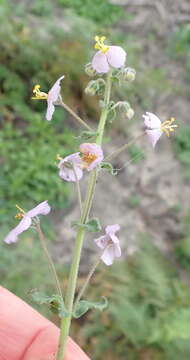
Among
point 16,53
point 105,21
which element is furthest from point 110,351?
point 105,21

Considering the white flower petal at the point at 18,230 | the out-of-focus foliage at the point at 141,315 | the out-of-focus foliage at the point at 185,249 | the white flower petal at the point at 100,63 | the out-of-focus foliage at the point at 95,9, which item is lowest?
the white flower petal at the point at 18,230

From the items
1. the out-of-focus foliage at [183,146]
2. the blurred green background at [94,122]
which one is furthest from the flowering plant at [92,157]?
the out-of-focus foliage at [183,146]

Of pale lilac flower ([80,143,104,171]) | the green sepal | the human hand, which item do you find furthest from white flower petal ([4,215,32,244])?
the human hand

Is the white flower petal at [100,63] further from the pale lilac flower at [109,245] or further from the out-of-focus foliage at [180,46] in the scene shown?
the out-of-focus foliage at [180,46]

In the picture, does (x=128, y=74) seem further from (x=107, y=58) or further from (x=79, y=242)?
(x=79, y=242)

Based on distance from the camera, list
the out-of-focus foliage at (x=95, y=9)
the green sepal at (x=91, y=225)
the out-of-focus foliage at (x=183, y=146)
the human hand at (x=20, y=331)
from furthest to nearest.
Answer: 1. the out-of-focus foliage at (x=95, y=9)
2. the out-of-focus foliage at (x=183, y=146)
3. the human hand at (x=20, y=331)
4. the green sepal at (x=91, y=225)

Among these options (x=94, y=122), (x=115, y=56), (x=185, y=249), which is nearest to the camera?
(x=115, y=56)

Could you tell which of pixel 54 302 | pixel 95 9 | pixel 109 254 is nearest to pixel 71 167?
pixel 109 254

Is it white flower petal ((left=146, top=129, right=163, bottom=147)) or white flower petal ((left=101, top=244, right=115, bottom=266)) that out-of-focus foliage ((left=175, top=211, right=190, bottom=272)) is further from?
white flower petal ((left=146, top=129, right=163, bottom=147))

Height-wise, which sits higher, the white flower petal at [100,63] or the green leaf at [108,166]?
the white flower petal at [100,63]
